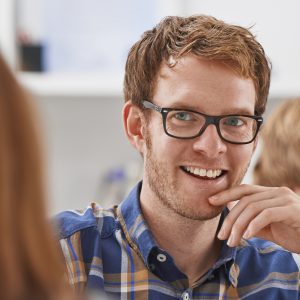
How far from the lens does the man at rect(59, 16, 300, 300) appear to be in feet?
4.68

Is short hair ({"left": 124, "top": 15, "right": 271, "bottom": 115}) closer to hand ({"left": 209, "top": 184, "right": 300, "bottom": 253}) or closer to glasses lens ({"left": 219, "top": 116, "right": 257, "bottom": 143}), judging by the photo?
glasses lens ({"left": 219, "top": 116, "right": 257, "bottom": 143})

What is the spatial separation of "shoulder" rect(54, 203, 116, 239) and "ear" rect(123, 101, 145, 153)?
Answer: 0.58ft

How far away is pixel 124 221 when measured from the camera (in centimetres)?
150

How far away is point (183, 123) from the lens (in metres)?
1.45

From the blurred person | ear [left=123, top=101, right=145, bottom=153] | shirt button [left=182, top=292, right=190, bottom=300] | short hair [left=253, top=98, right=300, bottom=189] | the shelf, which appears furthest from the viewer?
the shelf

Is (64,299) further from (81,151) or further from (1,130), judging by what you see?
(81,151)

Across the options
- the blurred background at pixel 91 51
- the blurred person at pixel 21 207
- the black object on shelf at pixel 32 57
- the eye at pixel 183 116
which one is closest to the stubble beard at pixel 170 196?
the eye at pixel 183 116

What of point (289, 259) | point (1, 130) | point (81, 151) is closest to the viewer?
point (1, 130)

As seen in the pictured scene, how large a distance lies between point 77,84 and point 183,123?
1645 mm

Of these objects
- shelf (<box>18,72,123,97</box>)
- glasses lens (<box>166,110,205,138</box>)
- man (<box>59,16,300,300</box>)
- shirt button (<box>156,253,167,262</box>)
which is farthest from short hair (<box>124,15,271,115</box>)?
shelf (<box>18,72,123,97</box>)

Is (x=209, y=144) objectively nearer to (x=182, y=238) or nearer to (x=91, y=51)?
(x=182, y=238)

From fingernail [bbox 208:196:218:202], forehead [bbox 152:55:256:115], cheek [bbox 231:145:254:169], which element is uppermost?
forehead [bbox 152:55:256:115]

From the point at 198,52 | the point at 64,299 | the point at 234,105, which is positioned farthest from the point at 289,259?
the point at 64,299

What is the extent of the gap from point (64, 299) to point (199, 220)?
842mm
